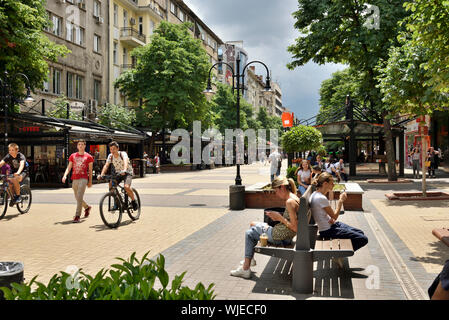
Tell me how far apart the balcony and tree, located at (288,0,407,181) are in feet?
74.6

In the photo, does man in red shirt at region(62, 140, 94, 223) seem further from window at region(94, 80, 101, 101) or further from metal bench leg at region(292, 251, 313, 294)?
window at region(94, 80, 101, 101)

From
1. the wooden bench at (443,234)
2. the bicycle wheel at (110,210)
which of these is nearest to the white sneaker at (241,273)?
the wooden bench at (443,234)

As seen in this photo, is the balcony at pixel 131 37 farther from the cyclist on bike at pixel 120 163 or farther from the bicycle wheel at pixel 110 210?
the bicycle wheel at pixel 110 210

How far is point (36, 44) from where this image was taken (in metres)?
Result: 21.0

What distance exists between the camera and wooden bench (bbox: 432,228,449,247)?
7.30 metres

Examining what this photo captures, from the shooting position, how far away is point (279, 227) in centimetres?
536

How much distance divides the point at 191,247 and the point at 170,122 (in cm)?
3065

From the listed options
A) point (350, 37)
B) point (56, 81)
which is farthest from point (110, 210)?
point (56, 81)

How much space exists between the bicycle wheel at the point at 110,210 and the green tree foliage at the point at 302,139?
1263 centimetres

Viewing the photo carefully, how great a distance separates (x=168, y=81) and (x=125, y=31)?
995 cm

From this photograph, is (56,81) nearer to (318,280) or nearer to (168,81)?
(168,81)
